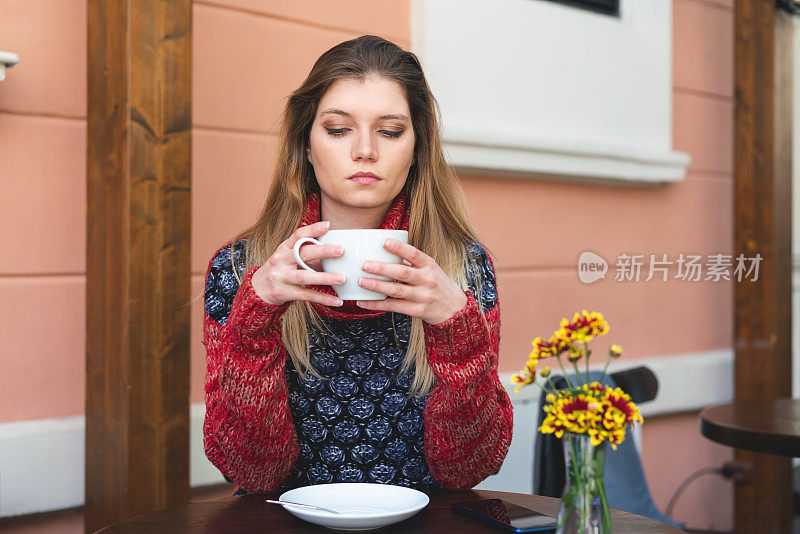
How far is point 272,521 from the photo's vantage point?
1.02 metres

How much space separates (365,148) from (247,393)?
45 centimetres

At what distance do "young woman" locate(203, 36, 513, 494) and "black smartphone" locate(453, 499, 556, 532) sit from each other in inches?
7.8

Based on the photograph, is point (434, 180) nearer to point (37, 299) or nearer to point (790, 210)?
point (37, 299)

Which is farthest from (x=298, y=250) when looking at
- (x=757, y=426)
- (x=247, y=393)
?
(x=757, y=426)

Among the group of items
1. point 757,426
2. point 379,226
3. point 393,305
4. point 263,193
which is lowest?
point 757,426

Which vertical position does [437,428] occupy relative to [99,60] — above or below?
below

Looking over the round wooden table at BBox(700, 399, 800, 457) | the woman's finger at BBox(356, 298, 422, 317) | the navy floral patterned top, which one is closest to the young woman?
the navy floral patterned top

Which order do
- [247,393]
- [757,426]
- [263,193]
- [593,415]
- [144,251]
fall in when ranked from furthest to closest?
[263,193]
[757,426]
[144,251]
[247,393]
[593,415]

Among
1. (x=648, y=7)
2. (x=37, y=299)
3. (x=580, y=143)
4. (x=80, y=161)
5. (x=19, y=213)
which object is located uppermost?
(x=648, y=7)

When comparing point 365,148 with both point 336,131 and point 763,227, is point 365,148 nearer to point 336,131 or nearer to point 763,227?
point 336,131

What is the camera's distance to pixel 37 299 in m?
1.75

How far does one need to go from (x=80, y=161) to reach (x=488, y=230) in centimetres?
123

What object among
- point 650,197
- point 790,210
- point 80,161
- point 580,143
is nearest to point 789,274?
point 790,210

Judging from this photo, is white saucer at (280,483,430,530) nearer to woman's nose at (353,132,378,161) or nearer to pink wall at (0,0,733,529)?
woman's nose at (353,132,378,161)
